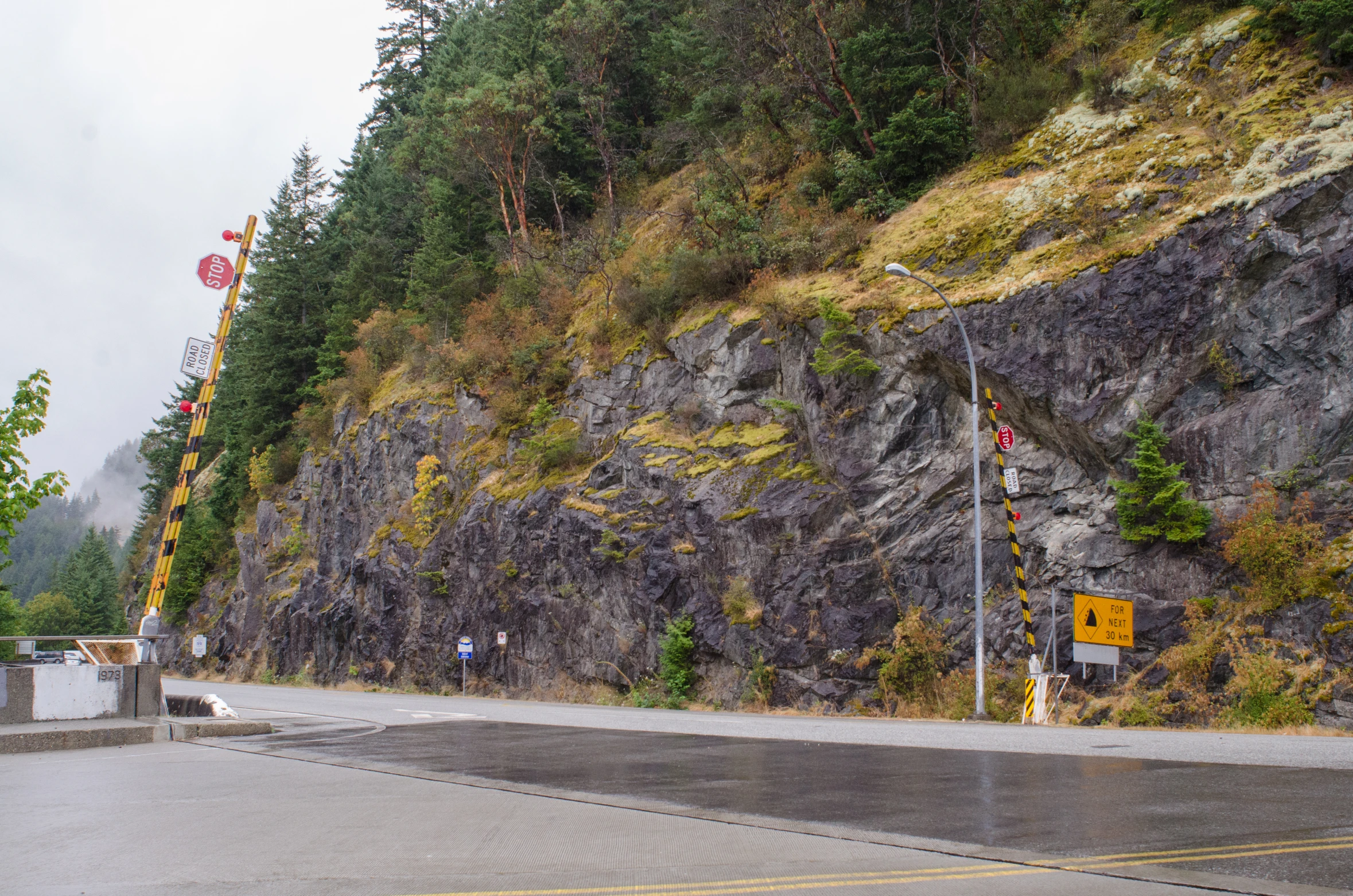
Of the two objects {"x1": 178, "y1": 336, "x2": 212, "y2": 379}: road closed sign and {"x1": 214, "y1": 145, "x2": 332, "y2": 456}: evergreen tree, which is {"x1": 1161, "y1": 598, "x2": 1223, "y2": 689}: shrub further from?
{"x1": 214, "y1": 145, "x2": 332, "y2": 456}: evergreen tree

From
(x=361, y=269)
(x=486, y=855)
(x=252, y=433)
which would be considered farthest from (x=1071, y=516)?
(x=252, y=433)

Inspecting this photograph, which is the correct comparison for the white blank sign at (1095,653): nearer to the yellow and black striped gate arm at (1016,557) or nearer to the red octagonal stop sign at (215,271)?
the yellow and black striped gate arm at (1016,557)

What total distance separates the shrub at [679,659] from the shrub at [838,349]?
7567 millimetres

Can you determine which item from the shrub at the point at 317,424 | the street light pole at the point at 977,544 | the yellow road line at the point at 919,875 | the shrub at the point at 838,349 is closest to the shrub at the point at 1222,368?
the street light pole at the point at 977,544

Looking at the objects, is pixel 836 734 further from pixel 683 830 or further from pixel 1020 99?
pixel 1020 99

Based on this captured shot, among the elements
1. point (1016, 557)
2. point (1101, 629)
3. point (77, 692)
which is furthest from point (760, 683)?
point (77, 692)

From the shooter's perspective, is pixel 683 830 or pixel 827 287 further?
pixel 827 287

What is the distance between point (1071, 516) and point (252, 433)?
50472mm

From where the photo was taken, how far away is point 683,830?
5445 mm

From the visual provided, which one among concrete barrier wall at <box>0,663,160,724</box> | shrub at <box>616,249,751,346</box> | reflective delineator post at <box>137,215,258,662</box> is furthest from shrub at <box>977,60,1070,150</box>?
concrete barrier wall at <box>0,663,160,724</box>

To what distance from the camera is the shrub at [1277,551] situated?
14.1m

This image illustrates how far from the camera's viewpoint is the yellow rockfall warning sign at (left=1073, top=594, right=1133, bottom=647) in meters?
14.8

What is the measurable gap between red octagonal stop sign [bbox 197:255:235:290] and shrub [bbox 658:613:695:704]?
516 inches

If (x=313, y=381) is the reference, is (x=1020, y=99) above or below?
above
